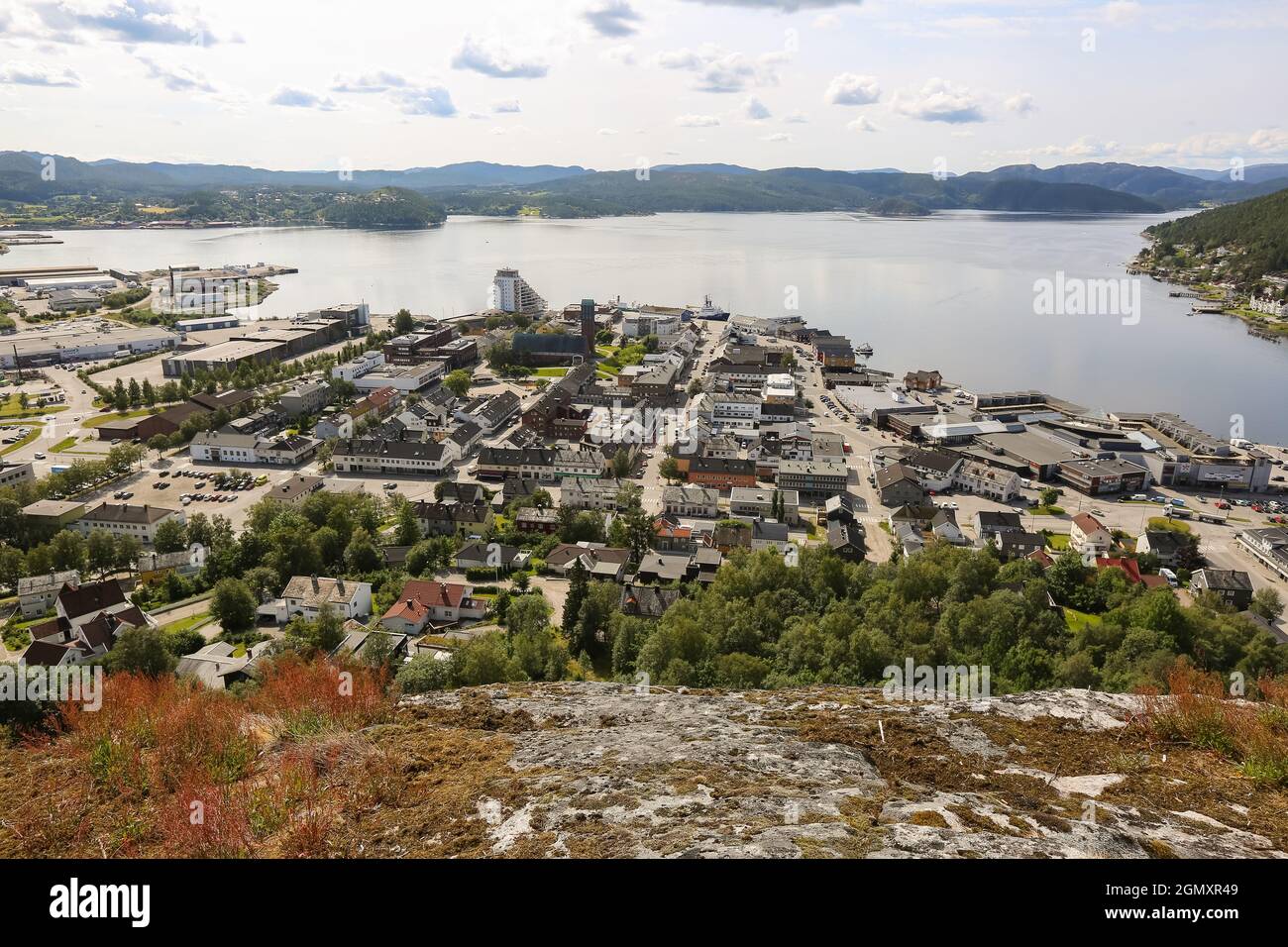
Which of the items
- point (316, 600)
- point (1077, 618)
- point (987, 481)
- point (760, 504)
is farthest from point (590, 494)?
point (1077, 618)

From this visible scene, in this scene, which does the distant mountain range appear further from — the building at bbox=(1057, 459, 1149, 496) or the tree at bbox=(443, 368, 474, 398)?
the building at bbox=(1057, 459, 1149, 496)

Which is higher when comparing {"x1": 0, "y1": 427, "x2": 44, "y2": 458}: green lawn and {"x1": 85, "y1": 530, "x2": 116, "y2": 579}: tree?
{"x1": 0, "y1": 427, "x2": 44, "y2": 458}: green lawn

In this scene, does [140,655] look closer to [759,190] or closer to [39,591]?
[39,591]

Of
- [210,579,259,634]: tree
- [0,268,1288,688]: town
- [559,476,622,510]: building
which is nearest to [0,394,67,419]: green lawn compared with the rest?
[0,268,1288,688]: town

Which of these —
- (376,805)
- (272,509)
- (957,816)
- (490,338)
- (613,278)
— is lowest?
(272,509)

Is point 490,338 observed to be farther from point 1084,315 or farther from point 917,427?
point 1084,315
